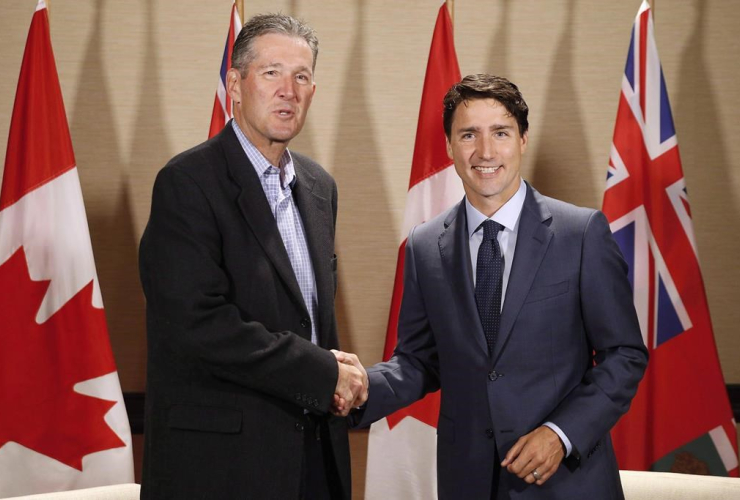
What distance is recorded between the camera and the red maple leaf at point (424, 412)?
324 cm

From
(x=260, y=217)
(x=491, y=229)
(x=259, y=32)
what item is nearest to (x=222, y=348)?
(x=260, y=217)

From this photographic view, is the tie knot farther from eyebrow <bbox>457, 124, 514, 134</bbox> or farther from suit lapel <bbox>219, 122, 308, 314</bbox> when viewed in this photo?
suit lapel <bbox>219, 122, 308, 314</bbox>

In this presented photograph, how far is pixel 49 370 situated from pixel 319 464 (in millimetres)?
1549

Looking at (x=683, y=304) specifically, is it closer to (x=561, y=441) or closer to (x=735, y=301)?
(x=735, y=301)

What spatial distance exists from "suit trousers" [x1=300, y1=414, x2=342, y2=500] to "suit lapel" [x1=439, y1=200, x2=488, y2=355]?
0.47 metres

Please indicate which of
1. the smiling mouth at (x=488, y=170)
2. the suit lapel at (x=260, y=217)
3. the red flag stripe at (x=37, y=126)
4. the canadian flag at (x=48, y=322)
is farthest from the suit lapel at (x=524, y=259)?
the red flag stripe at (x=37, y=126)

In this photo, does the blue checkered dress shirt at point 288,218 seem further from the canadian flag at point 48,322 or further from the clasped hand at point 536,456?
the canadian flag at point 48,322

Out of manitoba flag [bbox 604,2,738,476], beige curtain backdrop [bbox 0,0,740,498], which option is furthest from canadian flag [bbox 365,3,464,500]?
manitoba flag [bbox 604,2,738,476]

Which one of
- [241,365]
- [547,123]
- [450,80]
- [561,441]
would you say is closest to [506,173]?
[561,441]

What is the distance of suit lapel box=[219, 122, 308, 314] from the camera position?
194 cm

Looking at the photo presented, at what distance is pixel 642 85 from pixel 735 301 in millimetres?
1172

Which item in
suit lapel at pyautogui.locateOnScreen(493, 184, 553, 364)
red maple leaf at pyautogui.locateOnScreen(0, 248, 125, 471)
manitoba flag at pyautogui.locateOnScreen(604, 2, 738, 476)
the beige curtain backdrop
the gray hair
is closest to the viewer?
suit lapel at pyautogui.locateOnScreen(493, 184, 553, 364)

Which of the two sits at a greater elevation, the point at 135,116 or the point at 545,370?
the point at 135,116

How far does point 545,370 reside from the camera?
1.88m
